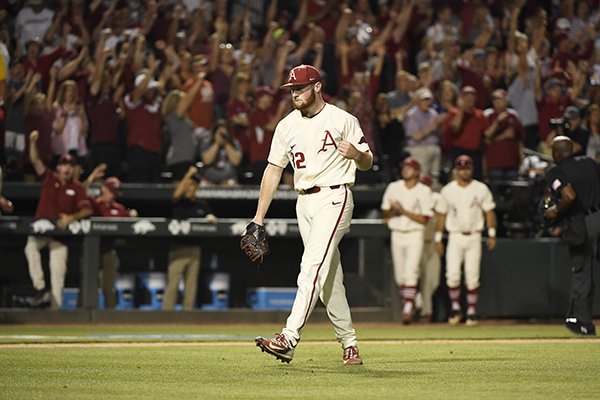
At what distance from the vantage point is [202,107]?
A: 17.2 metres

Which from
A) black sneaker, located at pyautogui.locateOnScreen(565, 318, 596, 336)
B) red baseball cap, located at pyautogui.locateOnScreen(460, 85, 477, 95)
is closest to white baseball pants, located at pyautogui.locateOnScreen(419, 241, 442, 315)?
red baseball cap, located at pyautogui.locateOnScreen(460, 85, 477, 95)

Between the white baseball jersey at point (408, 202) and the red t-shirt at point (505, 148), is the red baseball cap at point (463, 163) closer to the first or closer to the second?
the white baseball jersey at point (408, 202)

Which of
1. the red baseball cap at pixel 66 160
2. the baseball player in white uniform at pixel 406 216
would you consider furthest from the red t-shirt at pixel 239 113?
the red baseball cap at pixel 66 160

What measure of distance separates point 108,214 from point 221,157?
74.0 inches

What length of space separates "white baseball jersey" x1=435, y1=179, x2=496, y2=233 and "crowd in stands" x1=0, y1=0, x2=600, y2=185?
113 centimetres

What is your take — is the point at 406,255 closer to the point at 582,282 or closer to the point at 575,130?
the point at 575,130

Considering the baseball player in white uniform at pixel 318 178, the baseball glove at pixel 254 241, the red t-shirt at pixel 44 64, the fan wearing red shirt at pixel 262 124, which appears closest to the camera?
the baseball player in white uniform at pixel 318 178

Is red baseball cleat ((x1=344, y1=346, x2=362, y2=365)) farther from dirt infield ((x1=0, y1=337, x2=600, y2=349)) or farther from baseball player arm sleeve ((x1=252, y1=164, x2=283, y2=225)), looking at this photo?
dirt infield ((x1=0, y1=337, x2=600, y2=349))

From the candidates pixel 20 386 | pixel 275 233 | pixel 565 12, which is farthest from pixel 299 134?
pixel 565 12

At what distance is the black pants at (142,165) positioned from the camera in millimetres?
16781

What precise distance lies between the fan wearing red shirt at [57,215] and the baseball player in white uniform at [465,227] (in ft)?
16.1

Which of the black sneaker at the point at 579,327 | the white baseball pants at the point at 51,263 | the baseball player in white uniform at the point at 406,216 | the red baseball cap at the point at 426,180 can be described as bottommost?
the black sneaker at the point at 579,327

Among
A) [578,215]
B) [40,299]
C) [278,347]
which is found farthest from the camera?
[40,299]

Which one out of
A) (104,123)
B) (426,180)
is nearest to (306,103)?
(426,180)
